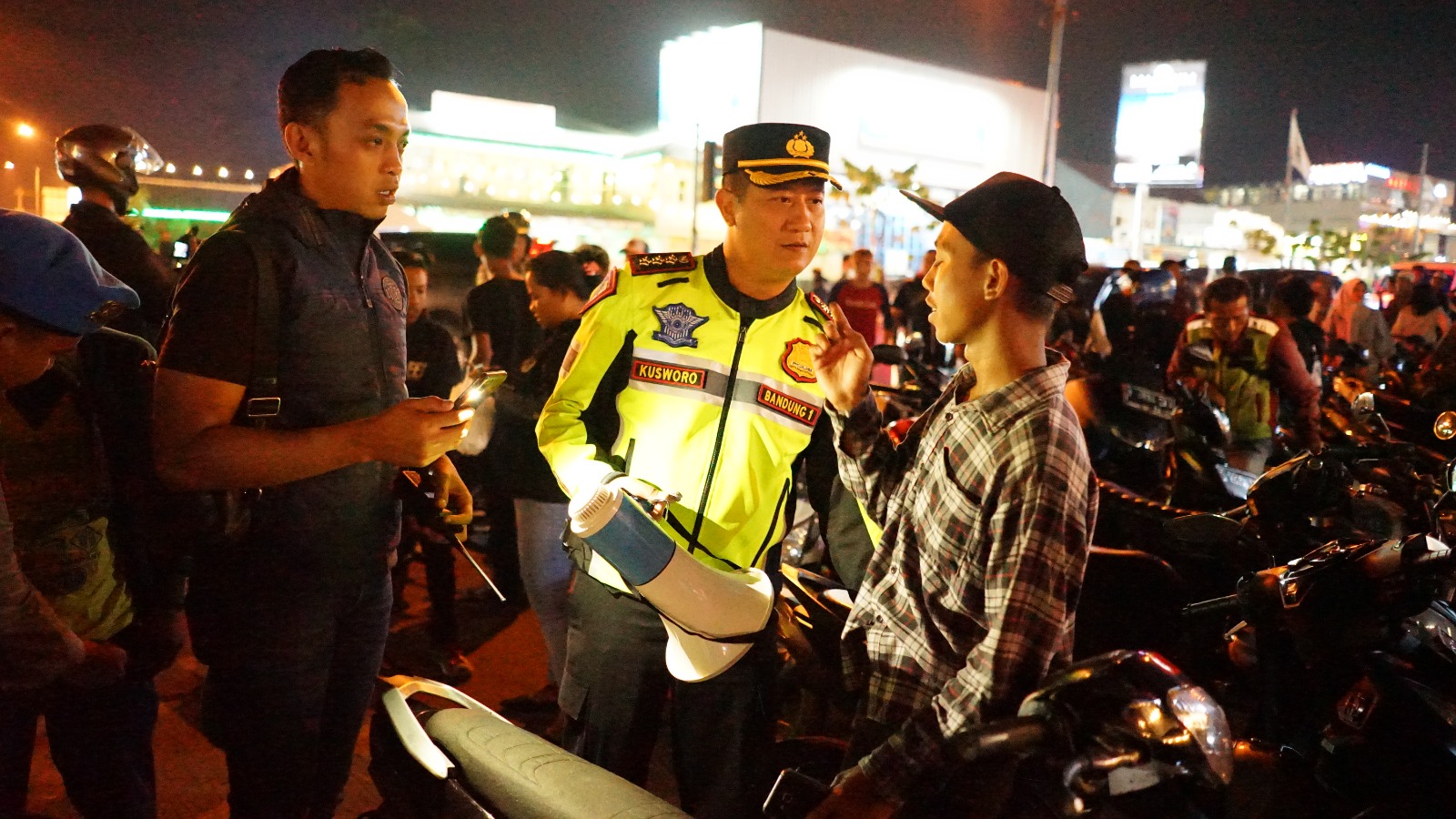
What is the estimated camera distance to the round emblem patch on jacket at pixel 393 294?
235cm

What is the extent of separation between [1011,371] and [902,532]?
396 millimetres

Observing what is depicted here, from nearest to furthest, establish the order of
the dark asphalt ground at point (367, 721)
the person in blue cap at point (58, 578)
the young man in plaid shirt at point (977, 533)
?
1. the young man in plaid shirt at point (977, 533)
2. the person in blue cap at point (58, 578)
3. the dark asphalt ground at point (367, 721)

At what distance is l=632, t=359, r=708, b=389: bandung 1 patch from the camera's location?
2.55 m

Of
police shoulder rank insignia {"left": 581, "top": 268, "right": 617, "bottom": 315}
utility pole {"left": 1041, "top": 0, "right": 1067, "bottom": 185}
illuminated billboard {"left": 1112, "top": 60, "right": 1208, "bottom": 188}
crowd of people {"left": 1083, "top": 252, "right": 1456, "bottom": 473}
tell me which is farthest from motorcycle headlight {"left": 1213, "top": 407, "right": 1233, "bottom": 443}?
illuminated billboard {"left": 1112, "top": 60, "right": 1208, "bottom": 188}

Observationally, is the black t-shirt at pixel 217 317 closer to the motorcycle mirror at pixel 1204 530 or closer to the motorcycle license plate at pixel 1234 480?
the motorcycle mirror at pixel 1204 530

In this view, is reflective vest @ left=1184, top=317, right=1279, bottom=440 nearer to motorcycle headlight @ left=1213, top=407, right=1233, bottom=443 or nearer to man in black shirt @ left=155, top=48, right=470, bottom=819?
motorcycle headlight @ left=1213, top=407, right=1233, bottom=443

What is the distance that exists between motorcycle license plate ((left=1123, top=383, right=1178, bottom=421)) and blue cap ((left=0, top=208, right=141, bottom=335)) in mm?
5024

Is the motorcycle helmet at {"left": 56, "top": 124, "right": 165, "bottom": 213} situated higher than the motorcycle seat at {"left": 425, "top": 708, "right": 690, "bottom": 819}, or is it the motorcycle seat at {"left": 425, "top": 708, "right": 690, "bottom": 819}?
the motorcycle helmet at {"left": 56, "top": 124, "right": 165, "bottom": 213}

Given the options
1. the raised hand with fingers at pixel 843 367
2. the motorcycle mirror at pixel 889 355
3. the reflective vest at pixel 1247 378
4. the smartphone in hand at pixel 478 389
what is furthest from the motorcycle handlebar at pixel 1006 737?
the reflective vest at pixel 1247 378

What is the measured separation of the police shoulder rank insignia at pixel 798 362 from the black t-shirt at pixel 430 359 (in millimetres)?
3070

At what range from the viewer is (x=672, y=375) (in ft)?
8.39

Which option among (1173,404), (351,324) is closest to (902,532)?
(351,324)

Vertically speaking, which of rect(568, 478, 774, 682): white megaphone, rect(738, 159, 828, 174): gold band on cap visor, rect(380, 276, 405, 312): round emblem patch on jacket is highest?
rect(738, 159, 828, 174): gold band on cap visor

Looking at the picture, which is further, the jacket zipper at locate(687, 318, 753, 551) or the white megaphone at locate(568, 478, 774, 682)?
the jacket zipper at locate(687, 318, 753, 551)
